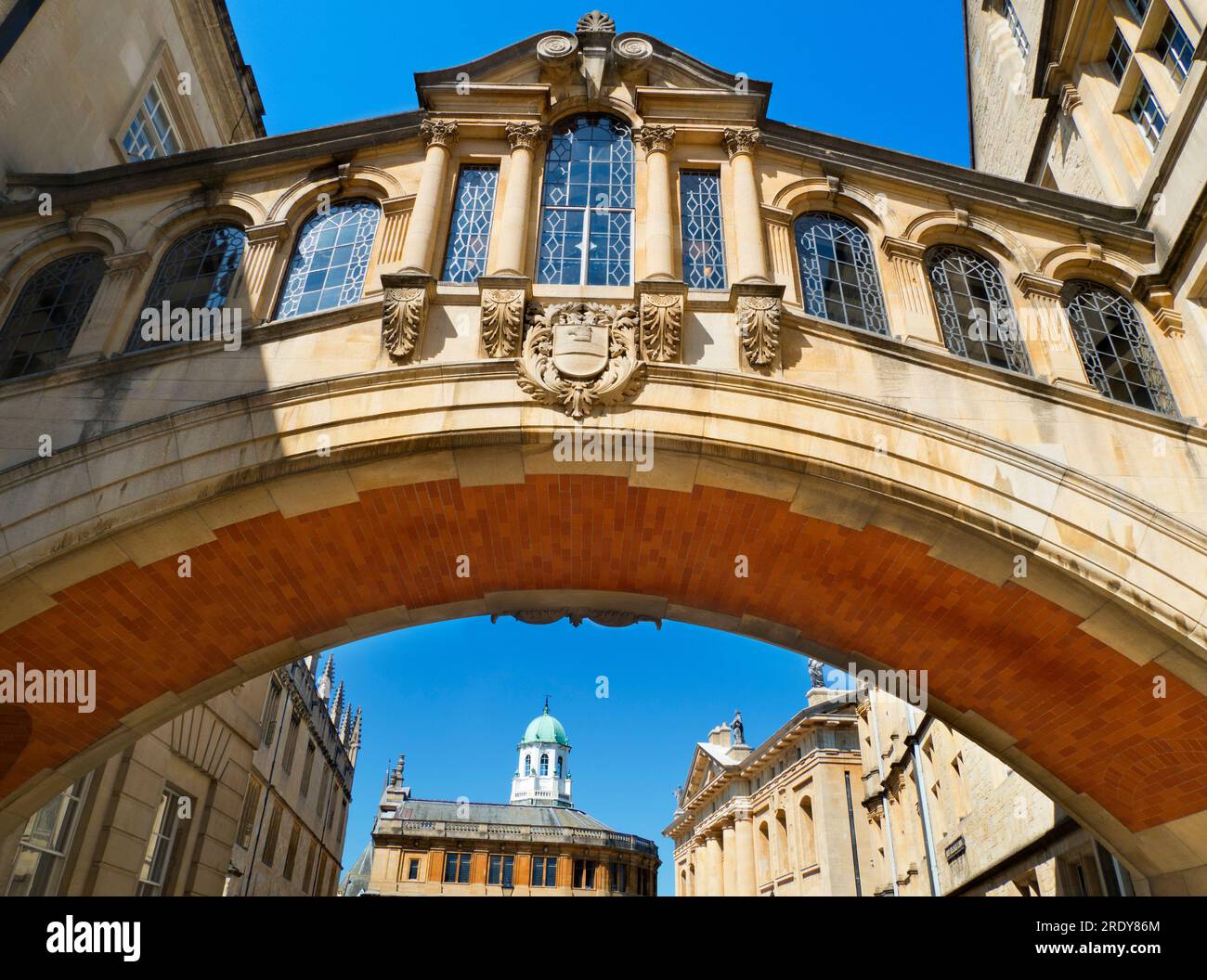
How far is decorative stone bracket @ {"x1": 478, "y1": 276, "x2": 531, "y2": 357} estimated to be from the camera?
7957mm

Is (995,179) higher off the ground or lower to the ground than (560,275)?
higher

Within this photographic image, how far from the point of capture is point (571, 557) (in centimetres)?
886

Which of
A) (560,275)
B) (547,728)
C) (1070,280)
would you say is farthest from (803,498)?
(547,728)

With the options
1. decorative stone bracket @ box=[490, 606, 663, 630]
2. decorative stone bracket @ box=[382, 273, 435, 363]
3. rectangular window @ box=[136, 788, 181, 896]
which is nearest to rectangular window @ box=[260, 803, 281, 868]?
rectangular window @ box=[136, 788, 181, 896]

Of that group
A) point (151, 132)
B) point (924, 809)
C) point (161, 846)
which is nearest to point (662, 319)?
point (151, 132)

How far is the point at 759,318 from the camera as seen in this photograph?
793cm

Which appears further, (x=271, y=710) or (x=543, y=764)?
(x=543, y=764)

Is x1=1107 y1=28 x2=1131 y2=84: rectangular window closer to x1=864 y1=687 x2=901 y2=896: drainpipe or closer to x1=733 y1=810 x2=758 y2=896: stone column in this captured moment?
x1=864 y1=687 x2=901 y2=896: drainpipe

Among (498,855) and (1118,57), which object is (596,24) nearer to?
(1118,57)

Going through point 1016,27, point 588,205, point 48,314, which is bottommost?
point 48,314

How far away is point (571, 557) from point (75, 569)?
468 cm

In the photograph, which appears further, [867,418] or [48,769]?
[48,769]

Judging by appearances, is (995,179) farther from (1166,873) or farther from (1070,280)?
(1166,873)

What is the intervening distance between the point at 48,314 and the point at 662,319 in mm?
6746
